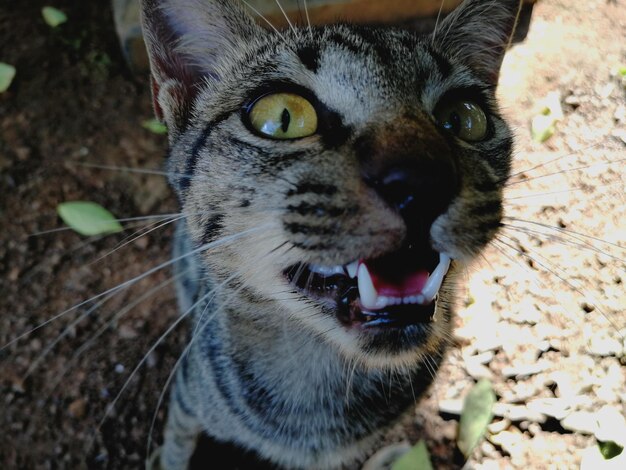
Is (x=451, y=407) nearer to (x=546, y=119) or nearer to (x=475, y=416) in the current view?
(x=475, y=416)

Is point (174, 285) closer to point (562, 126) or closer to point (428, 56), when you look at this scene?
point (428, 56)

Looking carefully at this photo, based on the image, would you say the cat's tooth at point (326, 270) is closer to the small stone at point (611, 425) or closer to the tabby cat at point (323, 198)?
the tabby cat at point (323, 198)

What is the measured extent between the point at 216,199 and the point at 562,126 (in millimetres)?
2428

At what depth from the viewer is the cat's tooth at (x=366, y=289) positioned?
46.2 inches

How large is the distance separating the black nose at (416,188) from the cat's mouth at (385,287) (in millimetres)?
116

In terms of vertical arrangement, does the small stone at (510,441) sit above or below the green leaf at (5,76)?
below

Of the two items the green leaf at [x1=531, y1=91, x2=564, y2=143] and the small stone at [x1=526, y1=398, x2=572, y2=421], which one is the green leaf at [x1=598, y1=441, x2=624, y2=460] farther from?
the green leaf at [x1=531, y1=91, x2=564, y2=143]

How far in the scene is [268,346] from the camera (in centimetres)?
176

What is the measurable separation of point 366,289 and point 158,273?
1.86 m

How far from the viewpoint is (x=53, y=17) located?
10.7 ft

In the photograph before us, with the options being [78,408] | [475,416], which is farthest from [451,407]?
[78,408]

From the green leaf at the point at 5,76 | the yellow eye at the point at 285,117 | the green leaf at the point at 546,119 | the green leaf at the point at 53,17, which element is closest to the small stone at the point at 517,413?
the green leaf at the point at 546,119

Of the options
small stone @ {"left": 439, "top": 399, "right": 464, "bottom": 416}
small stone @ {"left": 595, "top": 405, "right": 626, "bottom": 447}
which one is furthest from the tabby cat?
Answer: small stone @ {"left": 595, "top": 405, "right": 626, "bottom": 447}

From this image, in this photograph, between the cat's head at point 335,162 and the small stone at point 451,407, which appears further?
the small stone at point 451,407
